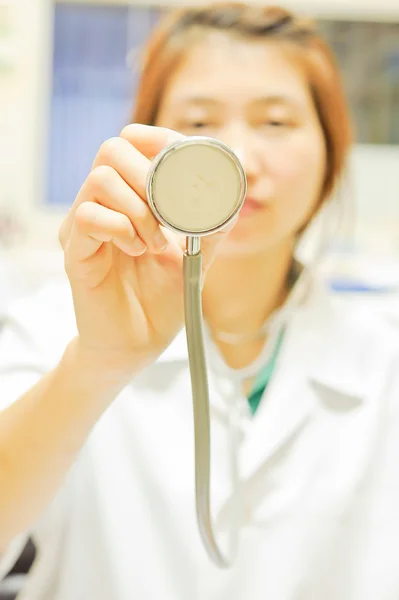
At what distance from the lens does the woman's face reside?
1.77 ft

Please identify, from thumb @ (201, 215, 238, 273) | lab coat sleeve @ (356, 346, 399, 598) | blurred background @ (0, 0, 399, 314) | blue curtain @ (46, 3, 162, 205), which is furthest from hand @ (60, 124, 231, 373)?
blue curtain @ (46, 3, 162, 205)

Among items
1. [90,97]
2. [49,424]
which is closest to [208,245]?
[49,424]

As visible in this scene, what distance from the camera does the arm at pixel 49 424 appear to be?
1.31 feet

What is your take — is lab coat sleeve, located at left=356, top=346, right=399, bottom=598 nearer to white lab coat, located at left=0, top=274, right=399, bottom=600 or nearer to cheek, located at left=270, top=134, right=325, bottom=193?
white lab coat, located at left=0, top=274, right=399, bottom=600

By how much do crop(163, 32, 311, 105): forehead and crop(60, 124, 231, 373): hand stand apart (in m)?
0.22

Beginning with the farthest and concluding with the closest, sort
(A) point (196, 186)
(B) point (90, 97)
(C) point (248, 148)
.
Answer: (B) point (90, 97) < (C) point (248, 148) < (A) point (196, 186)

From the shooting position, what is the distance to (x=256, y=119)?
0.55 metres

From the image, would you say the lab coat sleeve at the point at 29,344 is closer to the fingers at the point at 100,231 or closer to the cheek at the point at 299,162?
the fingers at the point at 100,231

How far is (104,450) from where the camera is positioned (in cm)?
52

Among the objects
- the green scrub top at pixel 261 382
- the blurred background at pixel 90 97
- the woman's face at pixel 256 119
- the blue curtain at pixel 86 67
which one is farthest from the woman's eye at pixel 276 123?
the blue curtain at pixel 86 67

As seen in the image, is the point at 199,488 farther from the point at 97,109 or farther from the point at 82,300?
the point at 97,109

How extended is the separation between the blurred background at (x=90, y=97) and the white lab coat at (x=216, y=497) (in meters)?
0.75

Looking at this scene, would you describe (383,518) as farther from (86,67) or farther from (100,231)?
(86,67)

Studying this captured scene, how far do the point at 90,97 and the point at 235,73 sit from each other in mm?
974
